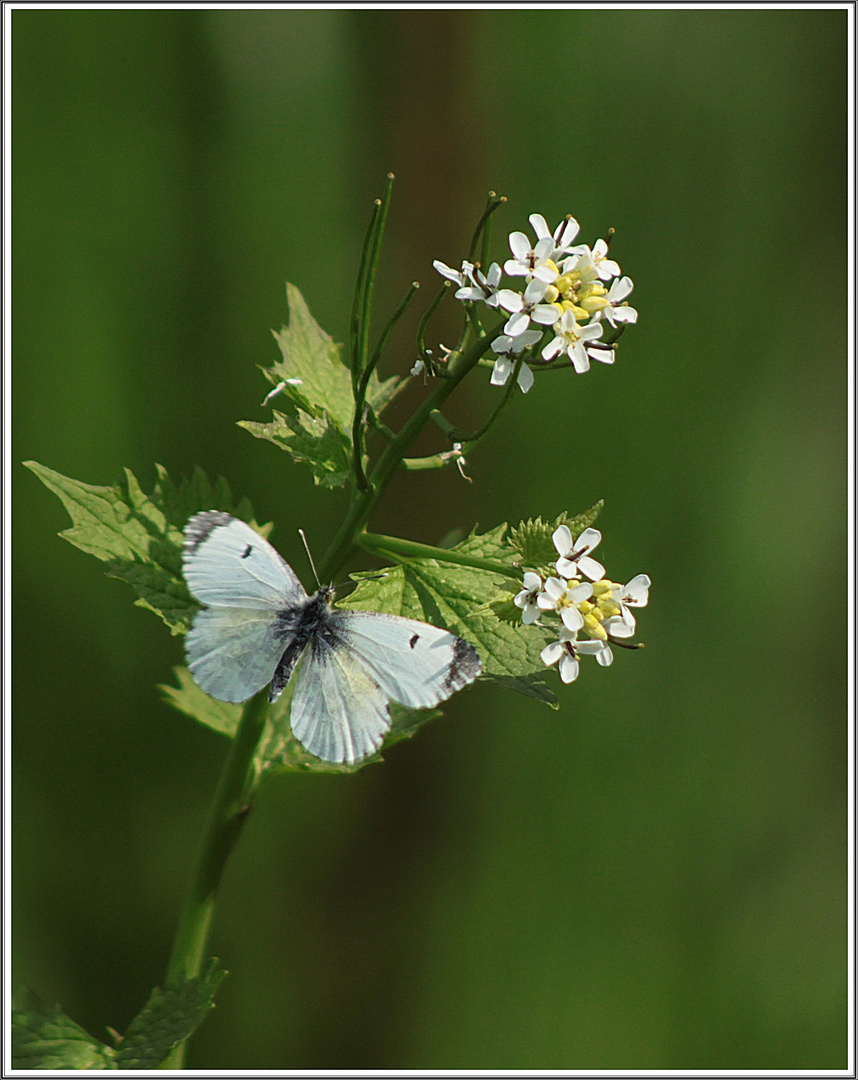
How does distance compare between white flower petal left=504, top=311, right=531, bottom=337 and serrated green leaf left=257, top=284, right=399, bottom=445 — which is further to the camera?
serrated green leaf left=257, top=284, right=399, bottom=445

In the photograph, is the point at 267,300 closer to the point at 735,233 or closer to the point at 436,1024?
the point at 735,233

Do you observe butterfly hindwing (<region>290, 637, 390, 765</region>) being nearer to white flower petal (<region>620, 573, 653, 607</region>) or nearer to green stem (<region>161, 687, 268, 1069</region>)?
green stem (<region>161, 687, 268, 1069</region>)

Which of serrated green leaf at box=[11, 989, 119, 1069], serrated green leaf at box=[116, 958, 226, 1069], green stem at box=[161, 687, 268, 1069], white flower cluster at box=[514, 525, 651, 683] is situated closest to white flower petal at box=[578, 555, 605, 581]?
white flower cluster at box=[514, 525, 651, 683]


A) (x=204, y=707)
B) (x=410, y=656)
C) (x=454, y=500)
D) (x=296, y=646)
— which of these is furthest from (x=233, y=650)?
(x=454, y=500)

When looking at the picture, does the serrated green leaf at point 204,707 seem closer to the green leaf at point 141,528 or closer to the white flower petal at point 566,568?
the green leaf at point 141,528

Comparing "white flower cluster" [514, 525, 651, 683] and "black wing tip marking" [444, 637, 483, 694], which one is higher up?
"white flower cluster" [514, 525, 651, 683]

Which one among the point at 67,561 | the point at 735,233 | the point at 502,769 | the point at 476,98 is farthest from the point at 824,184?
the point at 67,561
